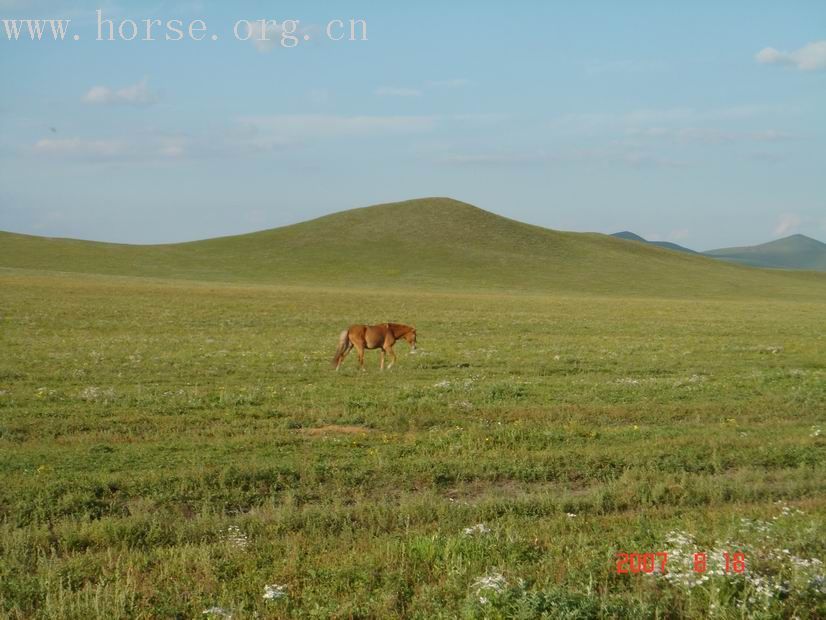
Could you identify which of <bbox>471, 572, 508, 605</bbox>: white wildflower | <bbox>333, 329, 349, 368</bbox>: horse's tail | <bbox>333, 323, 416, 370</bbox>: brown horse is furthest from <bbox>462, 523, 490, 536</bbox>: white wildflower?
<bbox>333, 329, 349, 368</bbox>: horse's tail

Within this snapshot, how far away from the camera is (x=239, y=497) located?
28.4ft

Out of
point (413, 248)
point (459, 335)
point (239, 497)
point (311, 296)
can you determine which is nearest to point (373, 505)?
point (239, 497)

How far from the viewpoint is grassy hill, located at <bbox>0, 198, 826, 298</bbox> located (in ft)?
314

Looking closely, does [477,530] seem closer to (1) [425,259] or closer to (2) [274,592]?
(2) [274,592]

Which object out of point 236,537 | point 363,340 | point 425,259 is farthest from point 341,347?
point 425,259

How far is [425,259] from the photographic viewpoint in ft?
363

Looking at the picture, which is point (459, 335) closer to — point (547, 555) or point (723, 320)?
point (723, 320)

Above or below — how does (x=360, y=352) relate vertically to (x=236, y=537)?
above

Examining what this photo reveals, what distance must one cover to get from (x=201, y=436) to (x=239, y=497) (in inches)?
133

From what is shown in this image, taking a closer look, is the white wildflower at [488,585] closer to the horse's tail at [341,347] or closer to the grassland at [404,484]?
the grassland at [404,484]
